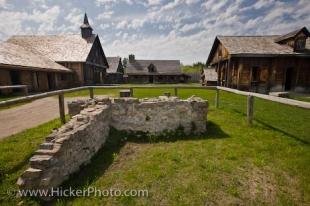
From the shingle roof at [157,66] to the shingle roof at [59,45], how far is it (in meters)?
13.7

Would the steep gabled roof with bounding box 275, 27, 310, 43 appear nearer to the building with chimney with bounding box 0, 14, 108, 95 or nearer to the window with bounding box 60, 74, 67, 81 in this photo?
the building with chimney with bounding box 0, 14, 108, 95

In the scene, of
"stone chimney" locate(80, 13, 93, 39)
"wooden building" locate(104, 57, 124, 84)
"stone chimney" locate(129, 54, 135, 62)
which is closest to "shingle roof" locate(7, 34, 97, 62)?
"stone chimney" locate(80, 13, 93, 39)

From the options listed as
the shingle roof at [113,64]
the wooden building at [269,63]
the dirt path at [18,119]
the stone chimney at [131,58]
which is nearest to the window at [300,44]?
the wooden building at [269,63]

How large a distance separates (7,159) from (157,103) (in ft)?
12.5

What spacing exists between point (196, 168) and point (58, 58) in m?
24.6

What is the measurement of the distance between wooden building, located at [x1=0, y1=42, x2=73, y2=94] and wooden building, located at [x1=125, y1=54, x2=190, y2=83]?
19546mm

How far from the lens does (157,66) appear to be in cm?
4188

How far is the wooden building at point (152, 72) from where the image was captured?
40.7 meters

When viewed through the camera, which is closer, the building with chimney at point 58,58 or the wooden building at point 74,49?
the building with chimney at point 58,58

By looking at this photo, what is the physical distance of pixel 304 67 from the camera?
64.3 ft

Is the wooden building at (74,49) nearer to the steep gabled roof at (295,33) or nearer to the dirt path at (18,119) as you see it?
the dirt path at (18,119)

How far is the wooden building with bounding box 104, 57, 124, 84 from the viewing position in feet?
130

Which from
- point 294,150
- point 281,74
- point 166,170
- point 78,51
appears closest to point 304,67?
point 281,74

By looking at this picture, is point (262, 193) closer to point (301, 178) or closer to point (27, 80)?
point (301, 178)
